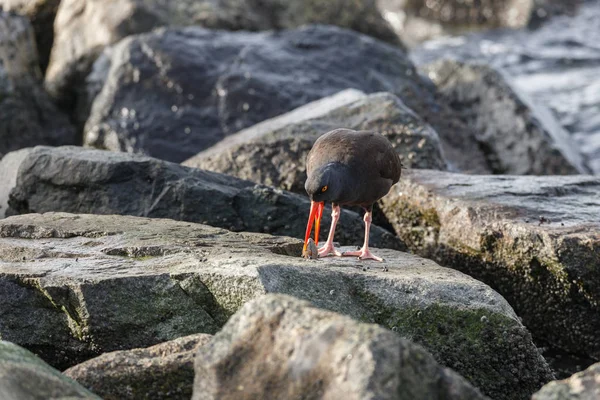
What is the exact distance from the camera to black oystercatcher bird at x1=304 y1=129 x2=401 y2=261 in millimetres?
5270

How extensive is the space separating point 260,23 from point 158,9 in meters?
1.64

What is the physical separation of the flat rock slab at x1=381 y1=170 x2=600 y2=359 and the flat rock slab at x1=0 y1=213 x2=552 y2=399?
40.6 inches

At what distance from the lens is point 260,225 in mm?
6133

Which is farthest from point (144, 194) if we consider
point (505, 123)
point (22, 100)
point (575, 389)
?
point (505, 123)

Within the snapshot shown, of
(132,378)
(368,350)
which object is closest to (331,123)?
(132,378)

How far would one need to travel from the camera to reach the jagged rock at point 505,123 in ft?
30.8

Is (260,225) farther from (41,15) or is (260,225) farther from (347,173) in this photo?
(41,15)

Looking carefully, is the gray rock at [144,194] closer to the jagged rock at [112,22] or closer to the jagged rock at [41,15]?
the jagged rock at [112,22]

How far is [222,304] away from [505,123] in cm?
627

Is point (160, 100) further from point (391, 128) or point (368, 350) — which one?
point (368, 350)

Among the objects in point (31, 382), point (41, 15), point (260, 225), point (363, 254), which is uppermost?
point (41, 15)

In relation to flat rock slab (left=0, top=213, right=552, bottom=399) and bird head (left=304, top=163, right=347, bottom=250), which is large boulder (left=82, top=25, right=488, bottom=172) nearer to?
bird head (left=304, top=163, right=347, bottom=250)

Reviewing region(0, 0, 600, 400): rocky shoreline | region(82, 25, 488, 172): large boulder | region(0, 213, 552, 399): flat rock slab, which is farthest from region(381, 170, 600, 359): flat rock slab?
region(82, 25, 488, 172): large boulder

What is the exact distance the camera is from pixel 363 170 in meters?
5.41
